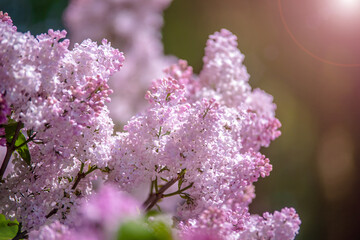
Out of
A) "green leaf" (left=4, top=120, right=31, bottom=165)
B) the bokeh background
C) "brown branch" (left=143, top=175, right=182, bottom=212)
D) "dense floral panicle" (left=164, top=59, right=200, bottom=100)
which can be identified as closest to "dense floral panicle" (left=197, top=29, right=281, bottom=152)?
"dense floral panicle" (left=164, top=59, right=200, bottom=100)

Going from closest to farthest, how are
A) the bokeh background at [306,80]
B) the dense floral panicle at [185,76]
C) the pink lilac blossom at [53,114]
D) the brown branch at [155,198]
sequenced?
the pink lilac blossom at [53,114]
the brown branch at [155,198]
the dense floral panicle at [185,76]
the bokeh background at [306,80]

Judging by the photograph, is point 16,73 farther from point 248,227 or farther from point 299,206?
point 299,206

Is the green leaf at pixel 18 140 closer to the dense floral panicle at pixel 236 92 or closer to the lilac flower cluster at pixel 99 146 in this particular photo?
the lilac flower cluster at pixel 99 146

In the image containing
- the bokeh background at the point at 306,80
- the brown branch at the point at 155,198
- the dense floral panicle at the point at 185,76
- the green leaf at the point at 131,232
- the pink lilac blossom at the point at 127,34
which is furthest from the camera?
the bokeh background at the point at 306,80

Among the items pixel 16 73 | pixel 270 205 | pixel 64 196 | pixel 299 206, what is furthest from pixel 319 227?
pixel 16 73

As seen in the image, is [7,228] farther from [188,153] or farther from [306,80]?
[306,80]

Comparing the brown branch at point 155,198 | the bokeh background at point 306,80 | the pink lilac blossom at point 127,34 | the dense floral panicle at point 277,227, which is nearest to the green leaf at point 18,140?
the brown branch at point 155,198

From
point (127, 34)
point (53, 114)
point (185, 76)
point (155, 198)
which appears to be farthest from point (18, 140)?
point (127, 34)

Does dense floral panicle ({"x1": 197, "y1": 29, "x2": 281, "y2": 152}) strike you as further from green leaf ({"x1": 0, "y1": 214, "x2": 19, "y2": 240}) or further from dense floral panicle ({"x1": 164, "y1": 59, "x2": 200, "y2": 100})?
green leaf ({"x1": 0, "y1": 214, "x2": 19, "y2": 240})
